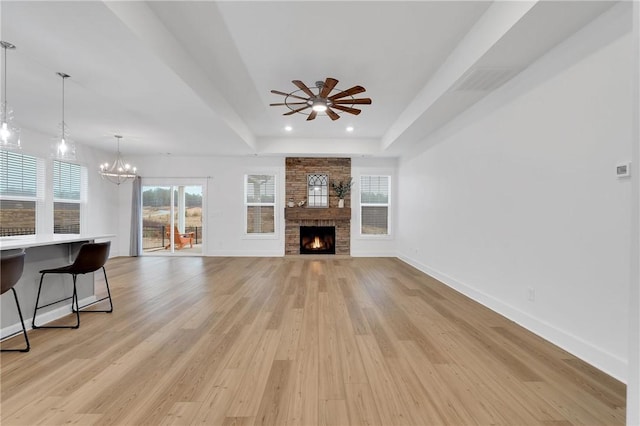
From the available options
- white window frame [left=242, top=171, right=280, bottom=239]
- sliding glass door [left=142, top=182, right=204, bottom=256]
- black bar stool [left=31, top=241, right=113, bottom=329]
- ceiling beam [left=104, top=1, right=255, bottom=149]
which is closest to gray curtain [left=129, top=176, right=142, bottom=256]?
sliding glass door [left=142, top=182, right=204, bottom=256]

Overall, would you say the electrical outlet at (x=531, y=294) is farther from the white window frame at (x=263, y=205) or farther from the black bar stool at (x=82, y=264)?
the white window frame at (x=263, y=205)

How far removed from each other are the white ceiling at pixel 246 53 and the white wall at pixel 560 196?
321 millimetres

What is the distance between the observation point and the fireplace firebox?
26.4ft

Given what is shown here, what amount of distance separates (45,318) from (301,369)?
293 centimetres

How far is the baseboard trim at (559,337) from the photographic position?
2.08 m

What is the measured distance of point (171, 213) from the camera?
310 inches

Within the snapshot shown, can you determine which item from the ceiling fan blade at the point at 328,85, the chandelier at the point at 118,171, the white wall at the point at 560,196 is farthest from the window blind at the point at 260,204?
the white wall at the point at 560,196

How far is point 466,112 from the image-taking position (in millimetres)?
4215

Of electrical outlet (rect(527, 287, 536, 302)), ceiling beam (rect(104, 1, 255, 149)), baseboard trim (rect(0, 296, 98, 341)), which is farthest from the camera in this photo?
electrical outlet (rect(527, 287, 536, 302))

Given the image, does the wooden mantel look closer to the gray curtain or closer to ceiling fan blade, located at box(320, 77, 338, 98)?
the gray curtain

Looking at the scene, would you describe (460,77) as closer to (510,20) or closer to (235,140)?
(510,20)

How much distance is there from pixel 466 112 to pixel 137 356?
4916mm

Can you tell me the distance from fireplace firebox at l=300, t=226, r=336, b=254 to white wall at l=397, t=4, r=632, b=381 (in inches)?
165

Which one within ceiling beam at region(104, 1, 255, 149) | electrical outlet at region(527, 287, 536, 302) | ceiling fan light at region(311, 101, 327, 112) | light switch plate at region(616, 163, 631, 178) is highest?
ceiling beam at region(104, 1, 255, 149)
